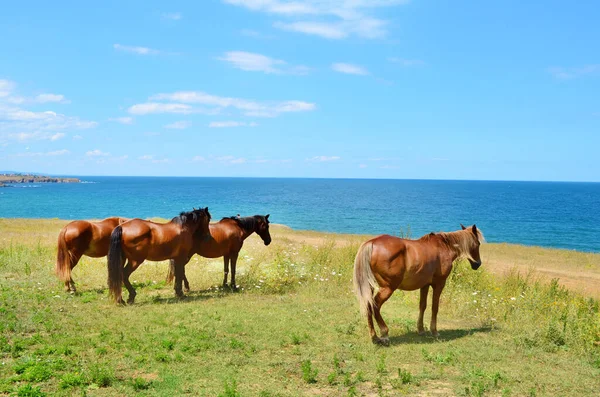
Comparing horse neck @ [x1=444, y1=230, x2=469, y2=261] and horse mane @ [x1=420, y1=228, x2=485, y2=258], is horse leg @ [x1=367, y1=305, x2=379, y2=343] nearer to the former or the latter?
horse mane @ [x1=420, y1=228, x2=485, y2=258]

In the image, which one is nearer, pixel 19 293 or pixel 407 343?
pixel 407 343

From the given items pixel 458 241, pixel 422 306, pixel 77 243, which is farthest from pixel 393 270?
pixel 77 243

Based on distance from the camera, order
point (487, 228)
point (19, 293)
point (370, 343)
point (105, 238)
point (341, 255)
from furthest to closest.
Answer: point (487, 228) < point (341, 255) < point (105, 238) < point (19, 293) < point (370, 343)

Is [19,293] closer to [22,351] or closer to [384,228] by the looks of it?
[22,351]

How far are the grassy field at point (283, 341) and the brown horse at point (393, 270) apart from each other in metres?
0.74

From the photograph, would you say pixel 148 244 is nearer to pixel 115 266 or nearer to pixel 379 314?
pixel 115 266

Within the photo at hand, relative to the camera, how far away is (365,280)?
28.5 ft

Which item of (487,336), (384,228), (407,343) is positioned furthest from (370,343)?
(384,228)

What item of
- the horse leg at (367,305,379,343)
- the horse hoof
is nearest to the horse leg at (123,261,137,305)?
the horse leg at (367,305,379,343)

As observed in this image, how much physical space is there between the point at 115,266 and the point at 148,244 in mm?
997

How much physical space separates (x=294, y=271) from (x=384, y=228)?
38.5 metres

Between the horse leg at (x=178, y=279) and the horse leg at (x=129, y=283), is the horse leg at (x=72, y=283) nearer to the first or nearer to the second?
the horse leg at (x=129, y=283)

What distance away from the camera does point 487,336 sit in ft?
30.8

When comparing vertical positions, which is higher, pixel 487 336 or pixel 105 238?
pixel 105 238
